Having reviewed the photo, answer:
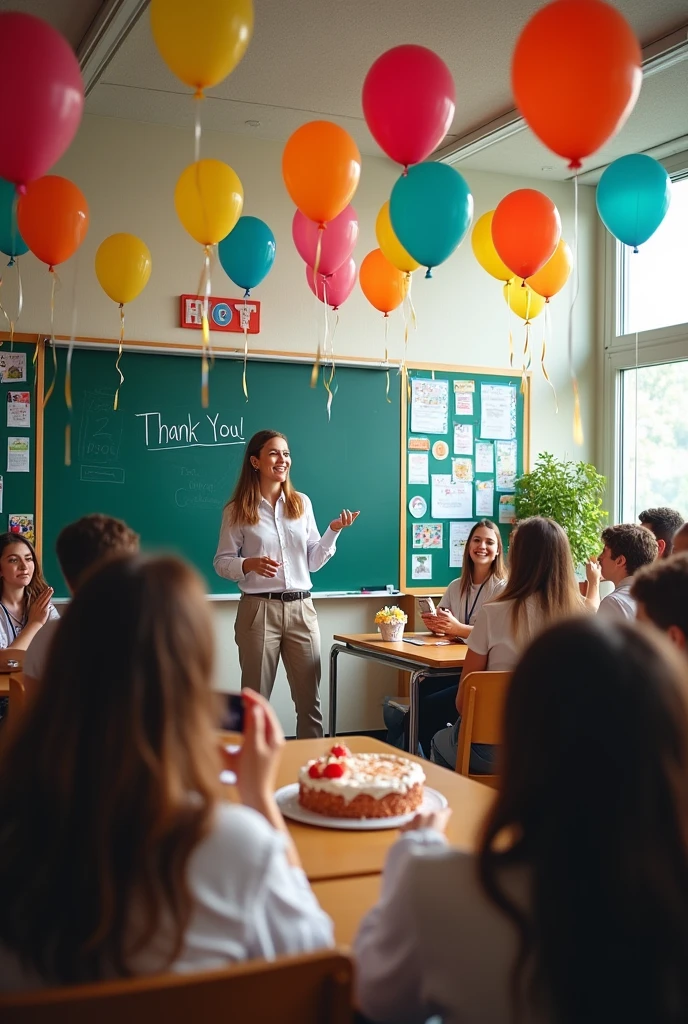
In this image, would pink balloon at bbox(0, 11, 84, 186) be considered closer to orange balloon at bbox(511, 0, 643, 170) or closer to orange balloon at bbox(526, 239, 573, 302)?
orange balloon at bbox(511, 0, 643, 170)

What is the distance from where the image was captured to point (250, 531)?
4527 mm

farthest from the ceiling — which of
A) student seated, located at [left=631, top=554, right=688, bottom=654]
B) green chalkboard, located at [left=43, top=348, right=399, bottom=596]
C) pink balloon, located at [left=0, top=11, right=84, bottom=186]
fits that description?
student seated, located at [left=631, top=554, right=688, bottom=654]

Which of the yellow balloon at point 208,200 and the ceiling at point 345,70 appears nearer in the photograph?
the yellow balloon at point 208,200

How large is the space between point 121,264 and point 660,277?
350cm

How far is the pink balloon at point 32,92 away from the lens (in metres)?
2.39

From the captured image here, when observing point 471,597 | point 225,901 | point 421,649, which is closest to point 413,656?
point 421,649

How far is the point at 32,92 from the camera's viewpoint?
7.90 feet

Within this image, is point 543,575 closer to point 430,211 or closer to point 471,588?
point 430,211

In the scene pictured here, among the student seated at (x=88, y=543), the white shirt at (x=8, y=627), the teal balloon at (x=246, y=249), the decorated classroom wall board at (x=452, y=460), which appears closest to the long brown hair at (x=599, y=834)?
the student seated at (x=88, y=543)

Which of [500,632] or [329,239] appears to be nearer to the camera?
[500,632]

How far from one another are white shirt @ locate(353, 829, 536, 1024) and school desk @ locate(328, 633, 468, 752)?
2729 millimetres

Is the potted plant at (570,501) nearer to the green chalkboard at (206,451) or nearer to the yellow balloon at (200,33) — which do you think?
the green chalkboard at (206,451)

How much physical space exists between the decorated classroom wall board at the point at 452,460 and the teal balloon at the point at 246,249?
6.45 ft

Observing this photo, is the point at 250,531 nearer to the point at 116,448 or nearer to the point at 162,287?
the point at 116,448
